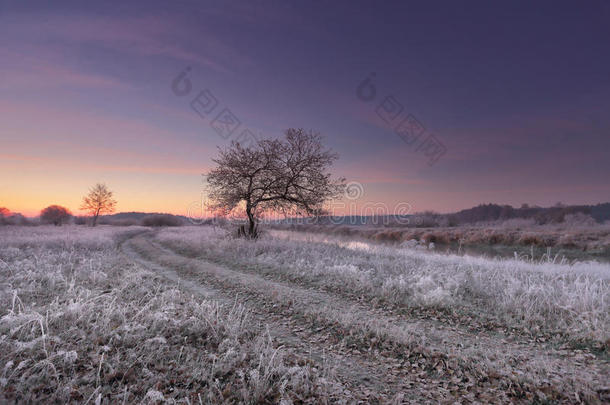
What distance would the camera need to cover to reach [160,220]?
217ft

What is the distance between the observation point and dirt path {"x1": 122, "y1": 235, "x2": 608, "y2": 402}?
467cm

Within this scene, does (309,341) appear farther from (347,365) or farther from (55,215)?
(55,215)

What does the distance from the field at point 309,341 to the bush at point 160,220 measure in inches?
2347

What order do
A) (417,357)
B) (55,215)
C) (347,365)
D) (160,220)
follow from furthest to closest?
(160,220)
(55,215)
(417,357)
(347,365)

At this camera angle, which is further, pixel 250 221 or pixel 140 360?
pixel 250 221

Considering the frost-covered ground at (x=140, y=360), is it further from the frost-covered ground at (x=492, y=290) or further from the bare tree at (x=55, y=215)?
the bare tree at (x=55, y=215)

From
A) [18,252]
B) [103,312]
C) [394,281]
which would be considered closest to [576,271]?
[394,281]

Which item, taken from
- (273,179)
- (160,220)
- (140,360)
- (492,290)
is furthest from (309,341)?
(160,220)

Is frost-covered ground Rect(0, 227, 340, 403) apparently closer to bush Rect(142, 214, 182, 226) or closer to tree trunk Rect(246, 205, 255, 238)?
tree trunk Rect(246, 205, 255, 238)

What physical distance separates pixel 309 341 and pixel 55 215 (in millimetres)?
69568

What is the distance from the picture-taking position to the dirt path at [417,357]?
4.67m

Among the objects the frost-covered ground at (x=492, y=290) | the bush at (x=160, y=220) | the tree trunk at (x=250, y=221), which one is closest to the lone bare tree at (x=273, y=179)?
the tree trunk at (x=250, y=221)

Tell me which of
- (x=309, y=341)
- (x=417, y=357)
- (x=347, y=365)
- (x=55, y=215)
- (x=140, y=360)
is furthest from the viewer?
(x=55, y=215)

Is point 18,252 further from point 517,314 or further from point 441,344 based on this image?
point 517,314
